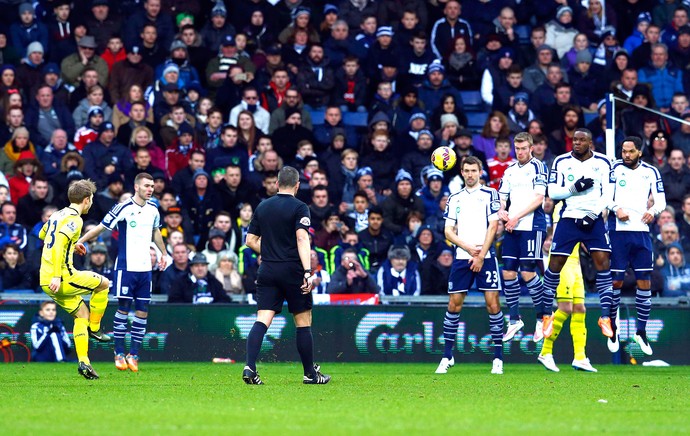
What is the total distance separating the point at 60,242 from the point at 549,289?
657 centimetres

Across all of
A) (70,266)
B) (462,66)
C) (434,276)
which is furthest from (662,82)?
(70,266)

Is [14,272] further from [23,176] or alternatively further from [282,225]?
[282,225]

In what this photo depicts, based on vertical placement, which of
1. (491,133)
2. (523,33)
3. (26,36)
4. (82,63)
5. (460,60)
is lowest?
(491,133)

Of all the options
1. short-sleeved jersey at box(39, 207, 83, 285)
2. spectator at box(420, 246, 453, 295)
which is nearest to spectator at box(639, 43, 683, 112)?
spectator at box(420, 246, 453, 295)

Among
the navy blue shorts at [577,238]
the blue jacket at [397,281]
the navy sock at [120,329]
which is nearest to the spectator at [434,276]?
the blue jacket at [397,281]

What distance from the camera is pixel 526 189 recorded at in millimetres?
17234

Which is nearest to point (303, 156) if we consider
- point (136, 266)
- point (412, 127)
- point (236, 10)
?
point (412, 127)

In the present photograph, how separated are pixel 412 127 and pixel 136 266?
8.63 m

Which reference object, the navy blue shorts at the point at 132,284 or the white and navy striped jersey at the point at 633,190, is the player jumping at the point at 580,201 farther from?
the navy blue shorts at the point at 132,284

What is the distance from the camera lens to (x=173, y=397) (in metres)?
12.5

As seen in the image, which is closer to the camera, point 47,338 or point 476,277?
point 476,277

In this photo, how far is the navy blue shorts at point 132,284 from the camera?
58.2 feet

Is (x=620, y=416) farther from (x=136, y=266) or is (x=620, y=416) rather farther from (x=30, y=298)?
(x=30, y=298)

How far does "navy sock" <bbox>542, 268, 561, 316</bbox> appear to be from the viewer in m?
17.2
